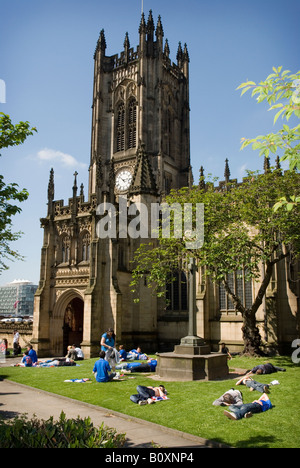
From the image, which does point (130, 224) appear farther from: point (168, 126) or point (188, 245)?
point (168, 126)

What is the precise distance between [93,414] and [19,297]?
17178 cm

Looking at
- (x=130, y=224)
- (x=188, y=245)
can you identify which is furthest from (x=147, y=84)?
(x=188, y=245)

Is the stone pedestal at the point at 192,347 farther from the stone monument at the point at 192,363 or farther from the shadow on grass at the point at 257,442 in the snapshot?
the shadow on grass at the point at 257,442

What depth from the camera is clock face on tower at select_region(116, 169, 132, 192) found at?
52.9 meters

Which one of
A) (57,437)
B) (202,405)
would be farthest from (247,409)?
(57,437)

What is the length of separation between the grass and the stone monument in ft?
2.09

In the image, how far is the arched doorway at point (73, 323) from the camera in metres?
32.4

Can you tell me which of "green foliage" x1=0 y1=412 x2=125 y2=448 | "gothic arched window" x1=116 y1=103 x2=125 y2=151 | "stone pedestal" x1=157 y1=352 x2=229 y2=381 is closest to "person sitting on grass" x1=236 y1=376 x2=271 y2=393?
"stone pedestal" x1=157 y1=352 x2=229 y2=381

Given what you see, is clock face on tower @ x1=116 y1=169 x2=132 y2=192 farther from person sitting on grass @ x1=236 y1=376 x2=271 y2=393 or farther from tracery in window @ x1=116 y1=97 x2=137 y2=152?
person sitting on grass @ x1=236 y1=376 x2=271 y2=393

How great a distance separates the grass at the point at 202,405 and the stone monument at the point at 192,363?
2.09ft

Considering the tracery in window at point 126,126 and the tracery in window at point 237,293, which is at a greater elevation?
the tracery in window at point 126,126

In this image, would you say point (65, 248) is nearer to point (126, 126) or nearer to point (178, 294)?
point (178, 294)

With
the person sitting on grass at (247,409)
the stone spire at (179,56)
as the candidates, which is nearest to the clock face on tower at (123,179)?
the stone spire at (179,56)

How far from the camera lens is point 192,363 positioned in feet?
50.1
